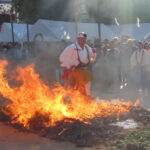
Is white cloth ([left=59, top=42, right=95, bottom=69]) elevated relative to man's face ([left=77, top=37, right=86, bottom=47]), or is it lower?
lower

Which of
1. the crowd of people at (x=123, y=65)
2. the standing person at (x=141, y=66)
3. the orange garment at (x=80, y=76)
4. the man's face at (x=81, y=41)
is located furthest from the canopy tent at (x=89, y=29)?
the orange garment at (x=80, y=76)

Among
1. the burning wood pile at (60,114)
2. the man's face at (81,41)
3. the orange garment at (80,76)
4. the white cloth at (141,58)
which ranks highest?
the man's face at (81,41)

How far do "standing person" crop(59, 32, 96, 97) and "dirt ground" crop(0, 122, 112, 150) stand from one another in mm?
2259

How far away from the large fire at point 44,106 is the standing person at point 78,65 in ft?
2.21

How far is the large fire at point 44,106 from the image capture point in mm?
5980

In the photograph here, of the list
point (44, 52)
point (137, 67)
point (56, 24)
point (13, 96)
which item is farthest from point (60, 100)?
point (56, 24)

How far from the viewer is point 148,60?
10.0 meters

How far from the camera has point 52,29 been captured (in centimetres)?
1736

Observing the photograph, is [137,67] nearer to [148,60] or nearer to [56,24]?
[148,60]

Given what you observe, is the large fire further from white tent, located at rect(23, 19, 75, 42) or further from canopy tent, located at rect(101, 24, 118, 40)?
canopy tent, located at rect(101, 24, 118, 40)

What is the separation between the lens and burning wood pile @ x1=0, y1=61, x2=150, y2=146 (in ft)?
17.9

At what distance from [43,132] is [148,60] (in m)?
5.32

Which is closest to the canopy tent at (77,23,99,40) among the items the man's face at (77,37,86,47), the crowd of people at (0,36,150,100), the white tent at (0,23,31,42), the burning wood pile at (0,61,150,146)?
the white tent at (0,23,31,42)

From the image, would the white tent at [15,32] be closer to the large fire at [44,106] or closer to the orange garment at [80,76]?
the orange garment at [80,76]
